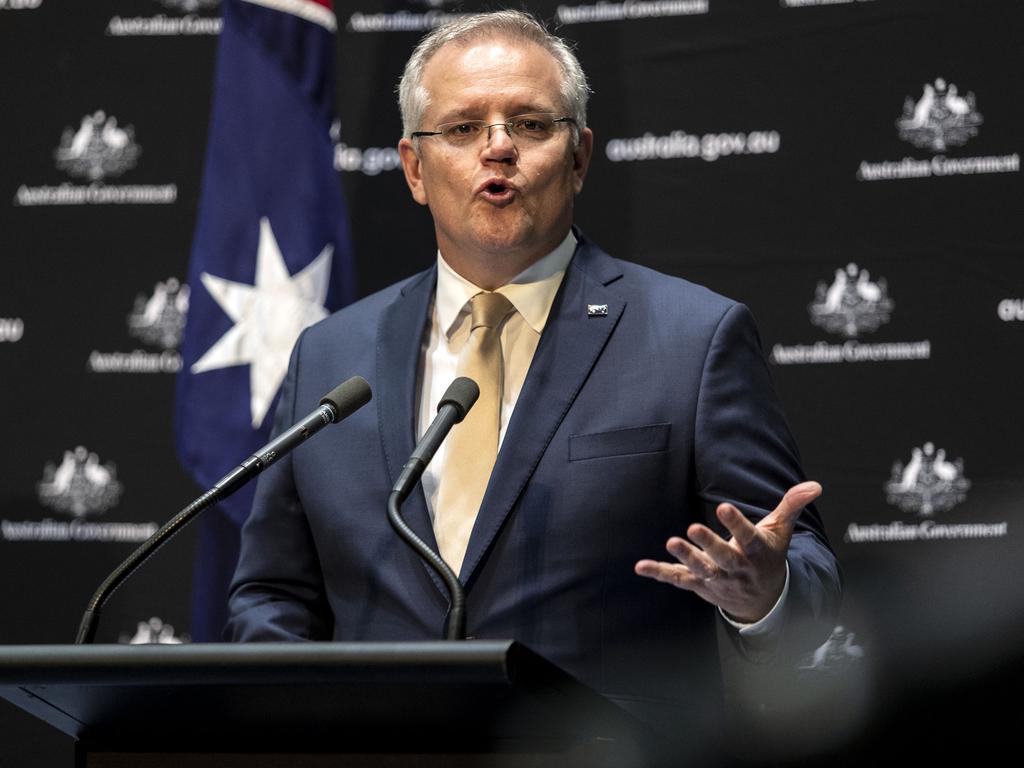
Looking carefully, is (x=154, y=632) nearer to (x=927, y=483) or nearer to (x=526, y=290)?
(x=526, y=290)

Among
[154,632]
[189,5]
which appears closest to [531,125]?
[189,5]

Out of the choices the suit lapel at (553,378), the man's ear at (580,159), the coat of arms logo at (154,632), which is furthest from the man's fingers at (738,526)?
the coat of arms logo at (154,632)

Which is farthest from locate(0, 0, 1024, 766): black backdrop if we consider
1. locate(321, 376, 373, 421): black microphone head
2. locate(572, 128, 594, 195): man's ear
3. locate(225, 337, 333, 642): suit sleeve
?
locate(321, 376, 373, 421): black microphone head

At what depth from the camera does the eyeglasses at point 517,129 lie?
250cm

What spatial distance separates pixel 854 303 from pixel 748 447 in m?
1.33

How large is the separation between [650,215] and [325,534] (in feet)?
5.46

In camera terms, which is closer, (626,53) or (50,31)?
(626,53)

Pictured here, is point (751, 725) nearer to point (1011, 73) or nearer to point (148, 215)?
point (1011, 73)

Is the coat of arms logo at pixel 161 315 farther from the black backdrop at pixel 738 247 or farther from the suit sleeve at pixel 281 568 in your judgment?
the suit sleeve at pixel 281 568

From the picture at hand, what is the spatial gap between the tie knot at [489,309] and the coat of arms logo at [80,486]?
1836mm

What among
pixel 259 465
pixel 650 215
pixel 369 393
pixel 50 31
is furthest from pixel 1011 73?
pixel 50 31

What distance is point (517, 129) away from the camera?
2.50m

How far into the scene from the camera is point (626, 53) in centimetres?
367

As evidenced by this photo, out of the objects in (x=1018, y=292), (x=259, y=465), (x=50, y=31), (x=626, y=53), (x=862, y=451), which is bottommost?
(x=259, y=465)
